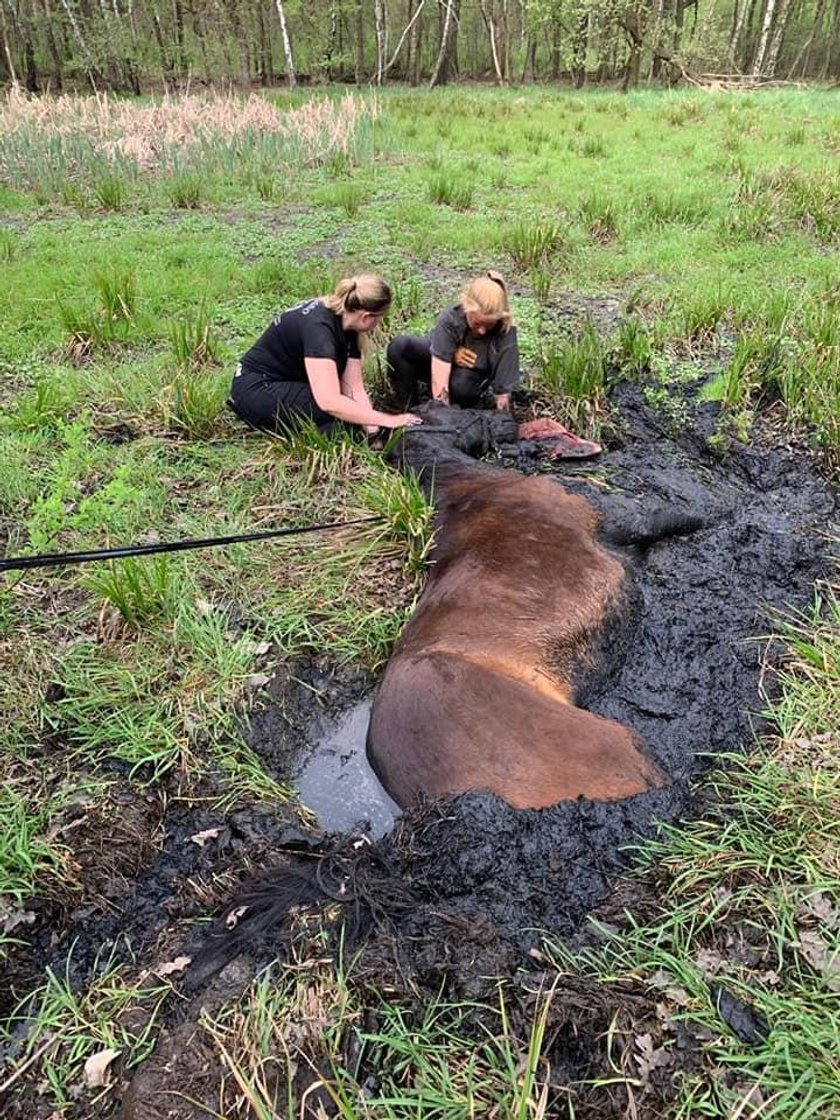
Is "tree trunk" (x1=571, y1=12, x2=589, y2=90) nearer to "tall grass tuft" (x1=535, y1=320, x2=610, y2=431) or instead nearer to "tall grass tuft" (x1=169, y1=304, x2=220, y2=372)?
"tall grass tuft" (x1=169, y1=304, x2=220, y2=372)

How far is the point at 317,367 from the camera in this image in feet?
12.1

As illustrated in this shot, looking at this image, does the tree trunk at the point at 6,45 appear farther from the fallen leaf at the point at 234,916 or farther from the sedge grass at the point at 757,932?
the sedge grass at the point at 757,932

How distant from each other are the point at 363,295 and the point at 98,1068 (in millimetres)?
3061

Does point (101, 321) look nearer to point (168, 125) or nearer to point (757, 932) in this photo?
point (757, 932)

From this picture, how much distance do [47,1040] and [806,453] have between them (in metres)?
3.75

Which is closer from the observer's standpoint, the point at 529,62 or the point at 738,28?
the point at 529,62

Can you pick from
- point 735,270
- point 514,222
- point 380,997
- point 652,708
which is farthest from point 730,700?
point 514,222

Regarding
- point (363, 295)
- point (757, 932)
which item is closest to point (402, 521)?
point (363, 295)

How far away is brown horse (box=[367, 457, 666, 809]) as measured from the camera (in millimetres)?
2025

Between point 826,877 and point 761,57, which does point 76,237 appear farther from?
point 761,57

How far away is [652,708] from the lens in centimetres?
249

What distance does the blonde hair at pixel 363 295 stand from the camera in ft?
11.7

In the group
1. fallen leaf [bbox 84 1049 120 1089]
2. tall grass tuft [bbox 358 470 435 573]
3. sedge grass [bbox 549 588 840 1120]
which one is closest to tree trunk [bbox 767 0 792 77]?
tall grass tuft [bbox 358 470 435 573]

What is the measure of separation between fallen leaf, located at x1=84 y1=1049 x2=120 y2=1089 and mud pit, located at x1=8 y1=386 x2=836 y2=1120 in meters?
0.07
